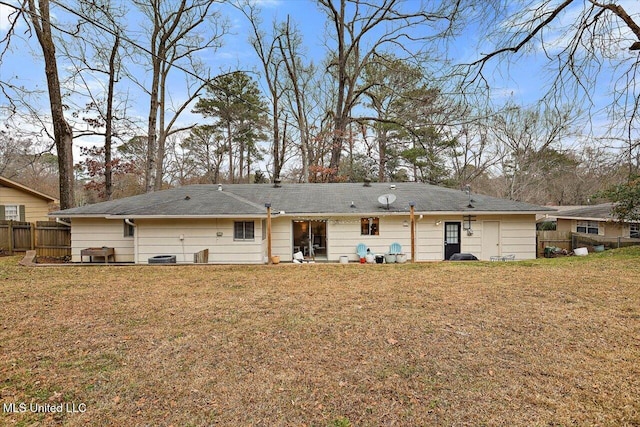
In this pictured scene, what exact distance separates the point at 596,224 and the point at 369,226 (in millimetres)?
12914

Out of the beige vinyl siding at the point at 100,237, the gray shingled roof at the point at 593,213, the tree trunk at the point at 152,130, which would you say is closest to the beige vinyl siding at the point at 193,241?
the beige vinyl siding at the point at 100,237

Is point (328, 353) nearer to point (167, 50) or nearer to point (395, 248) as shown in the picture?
point (395, 248)

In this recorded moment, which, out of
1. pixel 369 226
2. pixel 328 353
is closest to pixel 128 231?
pixel 369 226

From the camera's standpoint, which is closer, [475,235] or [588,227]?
[475,235]

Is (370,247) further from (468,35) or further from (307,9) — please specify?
(307,9)

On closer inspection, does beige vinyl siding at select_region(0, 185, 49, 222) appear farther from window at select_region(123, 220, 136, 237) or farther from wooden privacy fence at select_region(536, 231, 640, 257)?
wooden privacy fence at select_region(536, 231, 640, 257)

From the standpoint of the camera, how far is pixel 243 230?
9.79 meters

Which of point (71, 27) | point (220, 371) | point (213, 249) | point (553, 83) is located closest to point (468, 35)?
point (553, 83)

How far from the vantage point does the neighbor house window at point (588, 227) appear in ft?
49.2

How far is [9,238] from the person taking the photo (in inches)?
438

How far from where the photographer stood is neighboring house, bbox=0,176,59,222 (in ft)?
44.0

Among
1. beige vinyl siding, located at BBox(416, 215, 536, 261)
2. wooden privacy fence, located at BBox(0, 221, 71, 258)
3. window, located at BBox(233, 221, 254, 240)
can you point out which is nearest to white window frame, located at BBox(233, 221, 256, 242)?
window, located at BBox(233, 221, 254, 240)

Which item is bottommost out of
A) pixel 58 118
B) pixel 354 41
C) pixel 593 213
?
pixel 593 213

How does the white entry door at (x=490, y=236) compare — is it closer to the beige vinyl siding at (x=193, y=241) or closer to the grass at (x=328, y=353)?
the grass at (x=328, y=353)
